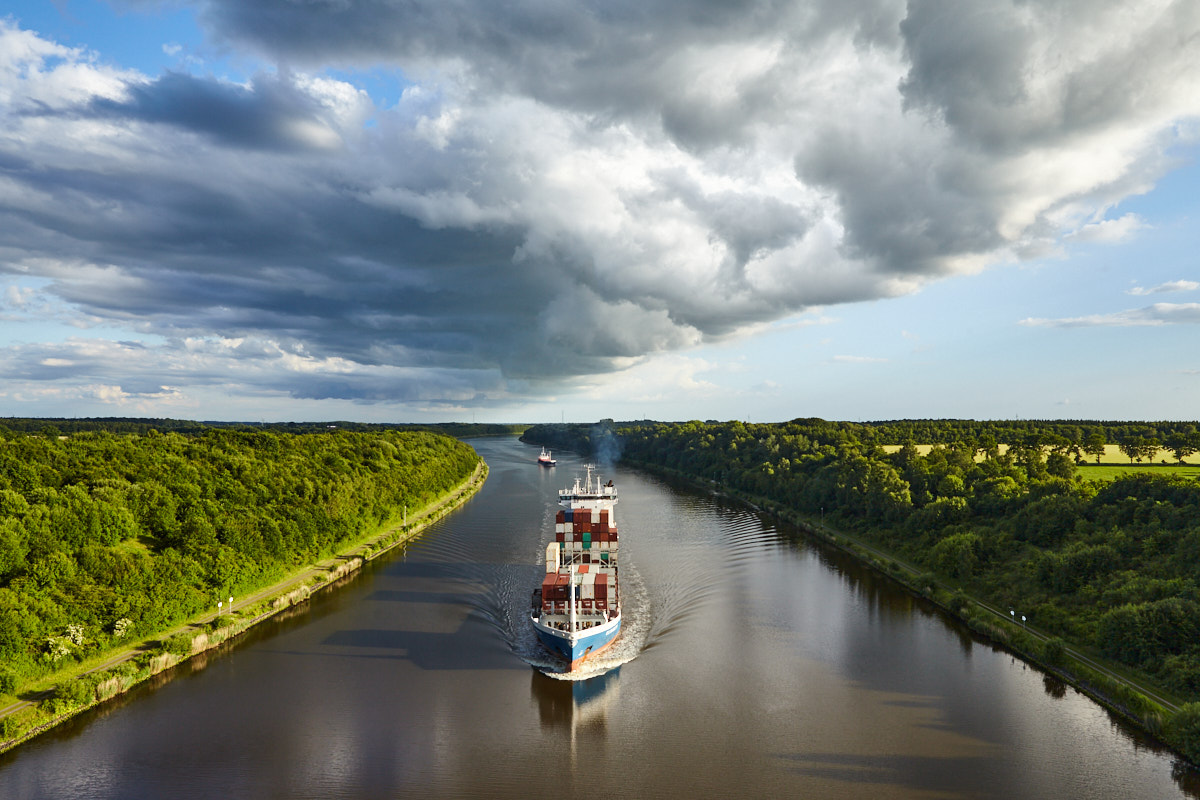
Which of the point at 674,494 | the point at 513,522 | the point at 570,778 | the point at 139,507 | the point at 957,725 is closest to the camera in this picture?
the point at 570,778

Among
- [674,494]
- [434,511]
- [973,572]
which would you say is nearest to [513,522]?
[434,511]

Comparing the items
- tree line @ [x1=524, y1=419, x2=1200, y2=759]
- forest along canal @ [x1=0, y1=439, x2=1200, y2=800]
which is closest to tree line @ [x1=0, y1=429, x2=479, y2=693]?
forest along canal @ [x1=0, y1=439, x2=1200, y2=800]

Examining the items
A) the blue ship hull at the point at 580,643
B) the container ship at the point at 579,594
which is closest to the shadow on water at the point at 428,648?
the blue ship hull at the point at 580,643

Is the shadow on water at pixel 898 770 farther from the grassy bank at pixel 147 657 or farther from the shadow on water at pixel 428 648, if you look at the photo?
the grassy bank at pixel 147 657

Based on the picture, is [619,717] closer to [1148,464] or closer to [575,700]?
[575,700]

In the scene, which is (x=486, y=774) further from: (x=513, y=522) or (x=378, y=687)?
(x=513, y=522)

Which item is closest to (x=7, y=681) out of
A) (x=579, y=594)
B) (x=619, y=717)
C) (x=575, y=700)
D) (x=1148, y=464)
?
(x=575, y=700)
